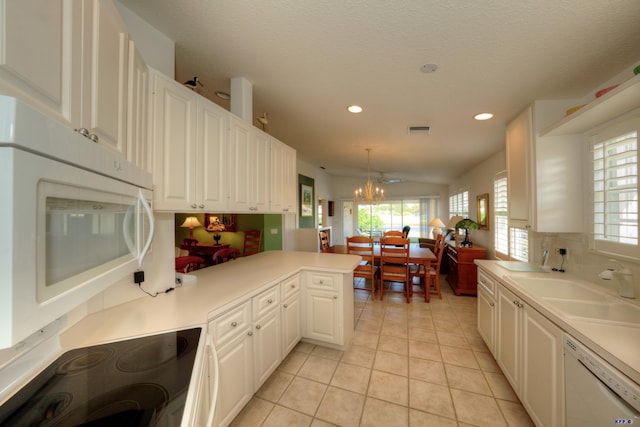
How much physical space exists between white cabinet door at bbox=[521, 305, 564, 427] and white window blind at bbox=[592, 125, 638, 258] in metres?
0.76

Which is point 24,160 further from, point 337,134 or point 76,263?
point 337,134

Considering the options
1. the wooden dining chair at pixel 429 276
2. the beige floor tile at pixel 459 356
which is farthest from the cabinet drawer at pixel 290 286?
the wooden dining chair at pixel 429 276

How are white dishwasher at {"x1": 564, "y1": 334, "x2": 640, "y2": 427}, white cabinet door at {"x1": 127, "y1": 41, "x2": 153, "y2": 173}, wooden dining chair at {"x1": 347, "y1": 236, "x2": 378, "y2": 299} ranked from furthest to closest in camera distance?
wooden dining chair at {"x1": 347, "y1": 236, "x2": 378, "y2": 299} → white cabinet door at {"x1": 127, "y1": 41, "x2": 153, "y2": 173} → white dishwasher at {"x1": 564, "y1": 334, "x2": 640, "y2": 427}

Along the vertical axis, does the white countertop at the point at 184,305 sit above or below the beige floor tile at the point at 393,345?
above

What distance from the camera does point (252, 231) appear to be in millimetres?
4688

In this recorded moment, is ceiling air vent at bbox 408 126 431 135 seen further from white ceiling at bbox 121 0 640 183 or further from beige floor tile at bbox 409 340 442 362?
beige floor tile at bbox 409 340 442 362

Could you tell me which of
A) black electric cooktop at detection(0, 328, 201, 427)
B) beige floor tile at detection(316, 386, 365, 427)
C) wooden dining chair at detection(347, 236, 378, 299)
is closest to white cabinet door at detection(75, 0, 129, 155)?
black electric cooktop at detection(0, 328, 201, 427)

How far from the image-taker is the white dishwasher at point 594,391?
2.83ft

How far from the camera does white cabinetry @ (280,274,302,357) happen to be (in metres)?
2.04

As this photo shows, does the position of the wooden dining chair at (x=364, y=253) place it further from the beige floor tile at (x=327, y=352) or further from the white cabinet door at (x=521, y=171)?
the white cabinet door at (x=521, y=171)

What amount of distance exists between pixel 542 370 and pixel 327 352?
162 centimetres

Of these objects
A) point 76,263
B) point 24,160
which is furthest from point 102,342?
point 24,160

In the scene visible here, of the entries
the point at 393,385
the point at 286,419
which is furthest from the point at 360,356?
the point at 286,419

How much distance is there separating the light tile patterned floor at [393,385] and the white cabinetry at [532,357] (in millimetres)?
249
